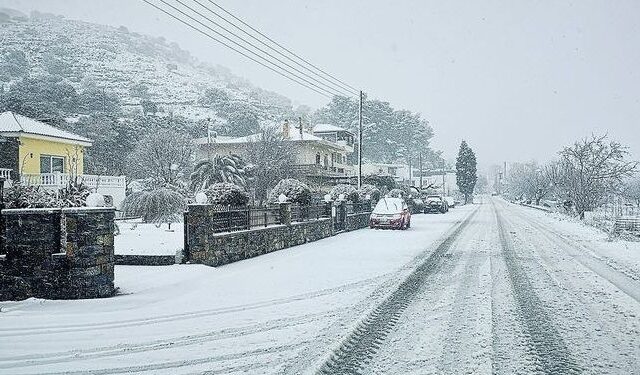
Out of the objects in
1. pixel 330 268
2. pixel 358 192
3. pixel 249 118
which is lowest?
pixel 330 268

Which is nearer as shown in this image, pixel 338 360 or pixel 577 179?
pixel 338 360

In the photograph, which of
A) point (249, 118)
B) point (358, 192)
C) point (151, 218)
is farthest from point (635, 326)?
point (249, 118)

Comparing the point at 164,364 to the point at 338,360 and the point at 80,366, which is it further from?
the point at 338,360

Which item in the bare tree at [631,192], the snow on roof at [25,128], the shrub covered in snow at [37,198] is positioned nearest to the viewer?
the shrub covered in snow at [37,198]

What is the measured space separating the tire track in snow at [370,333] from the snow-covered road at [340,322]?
0.08 feet

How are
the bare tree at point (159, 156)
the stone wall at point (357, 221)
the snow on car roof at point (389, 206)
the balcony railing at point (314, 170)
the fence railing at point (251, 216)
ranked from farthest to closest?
the balcony railing at point (314, 170)
the bare tree at point (159, 156)
the snow on car roof at point (389, 206)
the stone wall at point (357, 221)
the fence railing at point (251, 216)

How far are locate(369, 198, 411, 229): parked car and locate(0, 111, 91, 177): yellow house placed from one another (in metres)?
15.4

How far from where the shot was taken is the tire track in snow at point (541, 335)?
475 cm

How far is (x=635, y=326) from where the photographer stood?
6195 millimetres

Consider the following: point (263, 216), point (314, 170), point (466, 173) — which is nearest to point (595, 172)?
point (314, 170)

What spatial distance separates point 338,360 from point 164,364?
5.83 feet

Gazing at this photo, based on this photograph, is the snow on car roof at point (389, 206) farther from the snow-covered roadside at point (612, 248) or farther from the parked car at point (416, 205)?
the parked car at point (416, 205)

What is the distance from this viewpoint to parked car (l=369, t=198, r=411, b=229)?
2413 cm

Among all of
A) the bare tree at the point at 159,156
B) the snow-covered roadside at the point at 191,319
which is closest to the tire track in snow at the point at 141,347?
the snow-covered roadside at the point at 191,319
